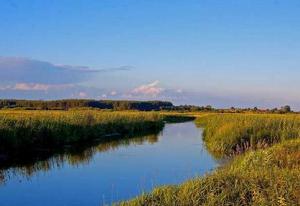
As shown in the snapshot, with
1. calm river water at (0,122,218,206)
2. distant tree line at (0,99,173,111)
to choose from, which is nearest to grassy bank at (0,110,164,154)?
calm river water at (0,122,218,206)

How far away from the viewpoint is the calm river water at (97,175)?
45.1 feet

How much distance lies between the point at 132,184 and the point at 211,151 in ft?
28.4

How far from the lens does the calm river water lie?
13.7 m

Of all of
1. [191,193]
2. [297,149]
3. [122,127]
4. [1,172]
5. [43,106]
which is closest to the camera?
[191,193]

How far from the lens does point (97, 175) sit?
17688 millimetres

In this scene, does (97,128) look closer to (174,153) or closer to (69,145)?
(69,145)

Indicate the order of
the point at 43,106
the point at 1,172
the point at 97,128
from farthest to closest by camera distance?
the point at 43,106
the point at 97,128
the point at 1,172

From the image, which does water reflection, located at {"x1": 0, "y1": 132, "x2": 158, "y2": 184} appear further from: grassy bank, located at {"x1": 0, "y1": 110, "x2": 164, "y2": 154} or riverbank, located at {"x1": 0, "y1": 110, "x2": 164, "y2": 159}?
grassy bank, located at {"x1": 0, "y1": 110, "x2": 164, "y2": 154}

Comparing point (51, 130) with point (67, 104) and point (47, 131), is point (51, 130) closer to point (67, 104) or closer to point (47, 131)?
point (47, 131)

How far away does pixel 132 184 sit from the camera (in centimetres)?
1564

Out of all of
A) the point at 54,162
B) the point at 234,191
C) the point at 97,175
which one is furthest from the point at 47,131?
the point at 234,191

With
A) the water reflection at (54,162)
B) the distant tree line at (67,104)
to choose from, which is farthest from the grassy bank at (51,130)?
the distant tree line at (67,104)

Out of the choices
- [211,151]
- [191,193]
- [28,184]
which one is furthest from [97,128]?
[191,193]

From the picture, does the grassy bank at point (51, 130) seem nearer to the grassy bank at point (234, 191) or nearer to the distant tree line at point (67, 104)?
the grassy bank at point (234, 191)
